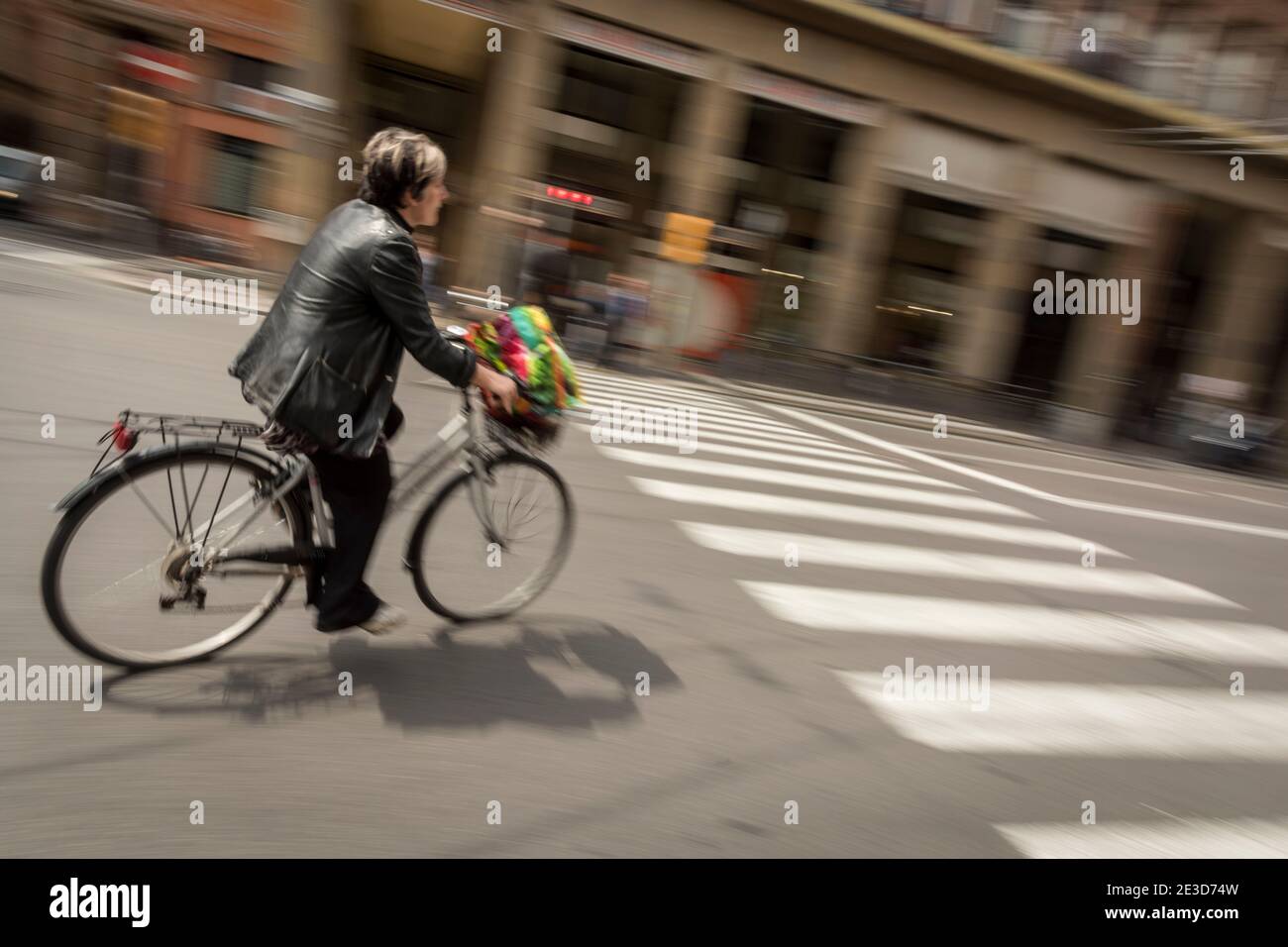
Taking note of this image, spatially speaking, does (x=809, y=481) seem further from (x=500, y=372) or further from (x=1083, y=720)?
(x=500, y=372)

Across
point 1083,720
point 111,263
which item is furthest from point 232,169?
point 1083,720

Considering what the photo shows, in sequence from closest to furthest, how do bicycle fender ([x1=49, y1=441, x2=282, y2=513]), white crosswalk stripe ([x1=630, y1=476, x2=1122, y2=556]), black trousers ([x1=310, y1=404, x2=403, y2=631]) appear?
bicycle fender ([x1=49, y1=441, x2=282, y2=513]) → black trousers ([x1=310, y1=404, x2=403, y2=631]) → white crosswalk stripe ([x1=630, y1=476, x2=1122, y2=556])

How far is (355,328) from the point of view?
3316 millimetres

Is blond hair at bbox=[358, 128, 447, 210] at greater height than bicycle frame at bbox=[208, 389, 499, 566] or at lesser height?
greater

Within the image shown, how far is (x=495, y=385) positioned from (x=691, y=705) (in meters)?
1.53

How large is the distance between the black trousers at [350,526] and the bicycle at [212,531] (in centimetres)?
5

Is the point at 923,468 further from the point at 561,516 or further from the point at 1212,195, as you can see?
the point at 1212,195

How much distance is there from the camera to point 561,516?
4551mm

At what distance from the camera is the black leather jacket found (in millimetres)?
3250

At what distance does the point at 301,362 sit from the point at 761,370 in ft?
50.2

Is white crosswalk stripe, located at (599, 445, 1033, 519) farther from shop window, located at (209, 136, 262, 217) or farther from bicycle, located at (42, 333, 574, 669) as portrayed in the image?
shop window, located at (209, 136, 262, 217)

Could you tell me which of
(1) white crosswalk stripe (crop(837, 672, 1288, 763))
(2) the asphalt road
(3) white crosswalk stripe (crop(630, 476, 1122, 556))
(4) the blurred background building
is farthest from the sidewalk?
(1) white crosswalk stripe (crop(837, 672, 1288, 763))
